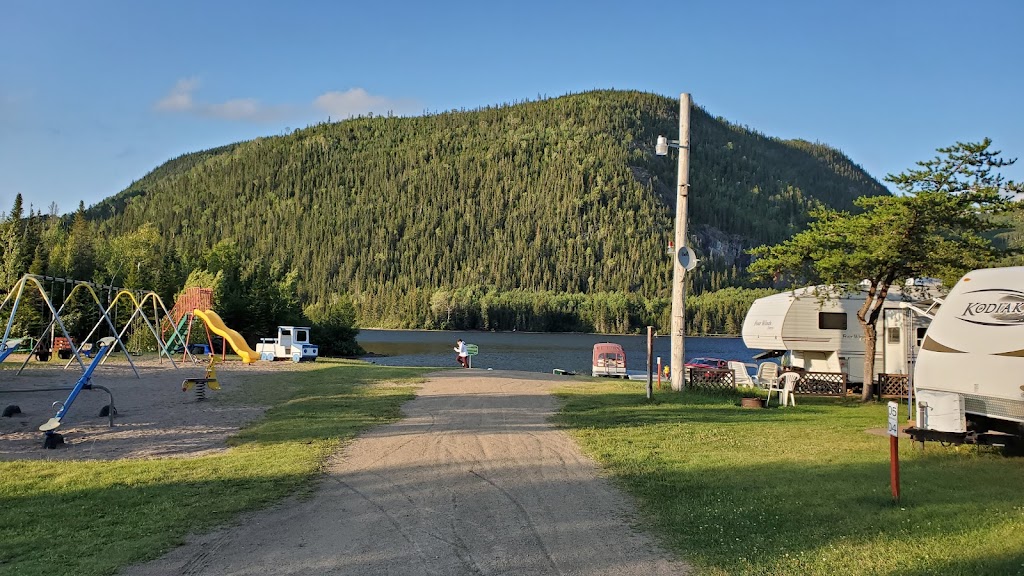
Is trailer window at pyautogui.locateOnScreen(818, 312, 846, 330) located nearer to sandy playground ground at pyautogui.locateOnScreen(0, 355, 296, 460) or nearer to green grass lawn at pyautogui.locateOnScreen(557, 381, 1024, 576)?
green grass lawn at pyautogui.locateOnScreen(557, 381, 1024, 576)

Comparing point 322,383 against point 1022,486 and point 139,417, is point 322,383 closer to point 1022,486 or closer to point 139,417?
point 139,417

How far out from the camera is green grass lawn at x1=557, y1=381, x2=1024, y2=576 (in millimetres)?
6059

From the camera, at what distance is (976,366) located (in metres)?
10.4

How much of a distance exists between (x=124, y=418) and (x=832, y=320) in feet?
67.4

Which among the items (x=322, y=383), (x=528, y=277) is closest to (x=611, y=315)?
(x=528, y=277)

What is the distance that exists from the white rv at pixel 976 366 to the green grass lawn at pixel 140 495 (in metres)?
8.80

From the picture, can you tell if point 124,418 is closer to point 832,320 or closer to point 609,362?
point 832,320

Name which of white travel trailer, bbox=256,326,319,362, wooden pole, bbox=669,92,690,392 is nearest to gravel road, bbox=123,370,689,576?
wooden pole, bbox=669,92,690,392

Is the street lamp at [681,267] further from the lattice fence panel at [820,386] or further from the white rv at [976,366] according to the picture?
the white rv at [976,366]

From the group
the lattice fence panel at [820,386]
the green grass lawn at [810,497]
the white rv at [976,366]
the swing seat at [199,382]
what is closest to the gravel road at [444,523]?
the green grass lawn at [810,497]

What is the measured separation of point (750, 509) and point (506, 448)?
175 inches

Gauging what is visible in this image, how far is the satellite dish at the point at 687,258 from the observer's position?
19.1 m

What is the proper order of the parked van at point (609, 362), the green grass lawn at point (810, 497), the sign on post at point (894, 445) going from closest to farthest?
1. the green grass lawn at point (810, 497)
2. the sign on post at point (894, 445)
3. the parked van at point (609, 362)

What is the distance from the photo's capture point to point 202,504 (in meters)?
7.98
